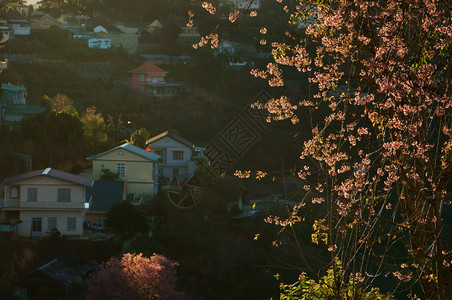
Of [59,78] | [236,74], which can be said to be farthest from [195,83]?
[59,78]

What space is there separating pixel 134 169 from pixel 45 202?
3131 mm

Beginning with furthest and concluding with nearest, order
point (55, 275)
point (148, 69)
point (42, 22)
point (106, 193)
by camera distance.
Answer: point (42, 22), point (148, 69), point (106, 193), point (55, 275)

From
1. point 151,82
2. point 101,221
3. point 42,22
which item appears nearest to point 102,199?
point 101,221

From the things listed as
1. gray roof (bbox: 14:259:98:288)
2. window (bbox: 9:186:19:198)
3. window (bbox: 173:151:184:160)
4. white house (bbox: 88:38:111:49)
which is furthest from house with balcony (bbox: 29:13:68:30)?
gray roof (bbox: 14:259:98:288)

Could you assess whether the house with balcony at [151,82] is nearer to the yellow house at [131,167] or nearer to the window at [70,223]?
the yellow house at [131,167]

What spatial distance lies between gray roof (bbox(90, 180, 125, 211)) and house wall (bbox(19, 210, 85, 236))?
0.69 metres

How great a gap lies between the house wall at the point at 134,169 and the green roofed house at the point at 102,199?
38.3 inches

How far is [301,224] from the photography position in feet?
50.5

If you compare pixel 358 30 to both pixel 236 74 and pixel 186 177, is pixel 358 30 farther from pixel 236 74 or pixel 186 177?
pixel 236 74

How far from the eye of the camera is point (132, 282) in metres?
10.6

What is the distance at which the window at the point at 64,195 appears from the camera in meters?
13.7

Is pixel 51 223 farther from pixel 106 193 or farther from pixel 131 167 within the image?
pixel 131 167

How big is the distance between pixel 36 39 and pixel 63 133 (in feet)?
38.8

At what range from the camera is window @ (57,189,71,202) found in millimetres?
13664
